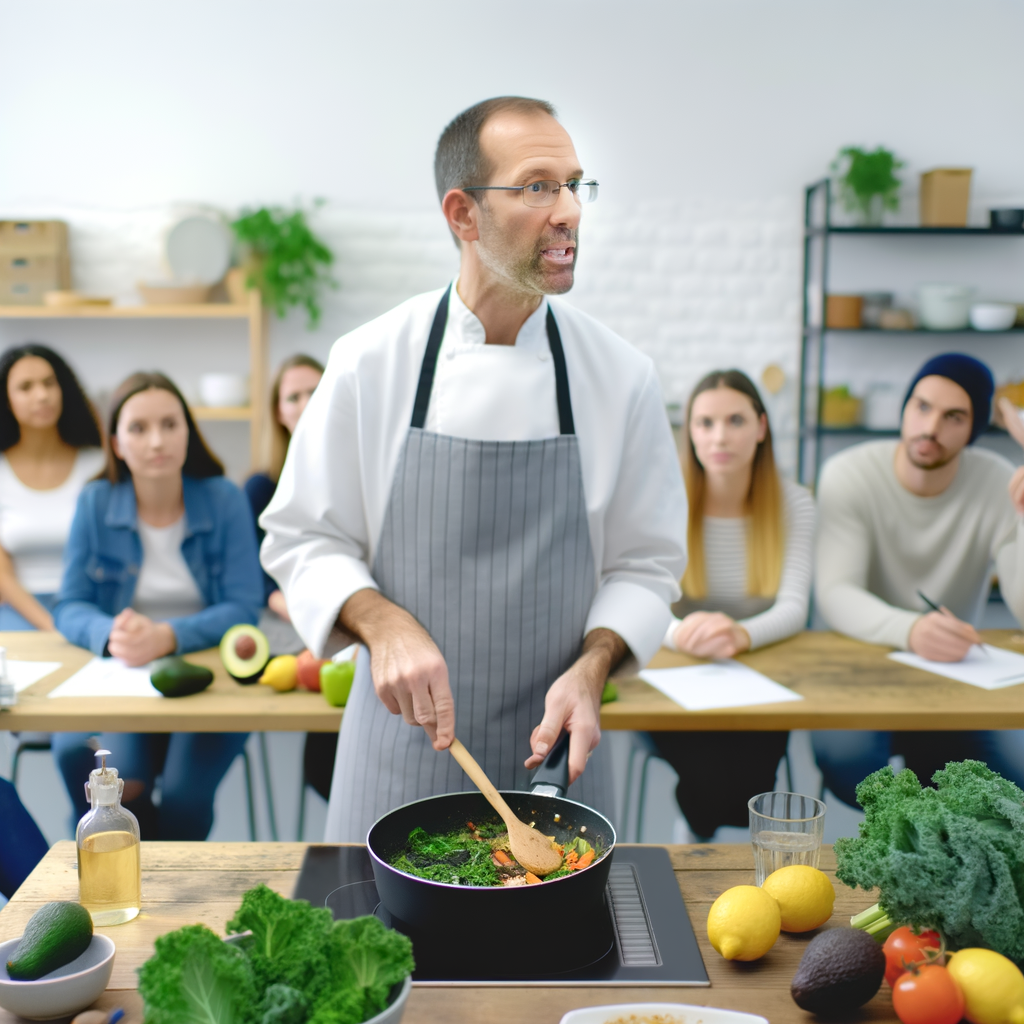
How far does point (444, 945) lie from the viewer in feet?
3.20

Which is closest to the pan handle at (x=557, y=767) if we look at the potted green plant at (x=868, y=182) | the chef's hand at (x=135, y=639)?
the chef's hand at (x=135, y=639)

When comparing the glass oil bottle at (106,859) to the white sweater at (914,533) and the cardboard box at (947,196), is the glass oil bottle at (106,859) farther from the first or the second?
the cardboard box at (947,196)

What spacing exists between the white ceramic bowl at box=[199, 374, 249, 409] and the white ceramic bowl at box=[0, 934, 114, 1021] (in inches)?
148

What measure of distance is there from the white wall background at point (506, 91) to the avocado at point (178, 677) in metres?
2.87

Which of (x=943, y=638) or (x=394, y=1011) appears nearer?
(x=394, y=1011)

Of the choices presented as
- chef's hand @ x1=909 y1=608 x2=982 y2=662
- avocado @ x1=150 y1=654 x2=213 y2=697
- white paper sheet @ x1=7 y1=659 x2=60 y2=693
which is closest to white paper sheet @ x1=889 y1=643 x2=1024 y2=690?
chef's hand @ x1=909 y1=608 x2=982 y2=662

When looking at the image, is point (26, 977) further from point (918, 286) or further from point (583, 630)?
point (918, 286)

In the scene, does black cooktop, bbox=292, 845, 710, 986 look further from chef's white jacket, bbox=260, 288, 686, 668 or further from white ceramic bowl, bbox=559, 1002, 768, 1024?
chef's white jacket, bbox=260, 288, 686, 668

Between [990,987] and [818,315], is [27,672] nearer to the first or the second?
[990,987]

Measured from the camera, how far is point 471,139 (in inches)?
54.9

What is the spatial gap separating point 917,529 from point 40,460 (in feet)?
8.34

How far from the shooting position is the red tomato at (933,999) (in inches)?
33.3

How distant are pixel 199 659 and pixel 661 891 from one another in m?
1.54

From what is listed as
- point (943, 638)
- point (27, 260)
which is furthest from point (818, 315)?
point (27, 260)
